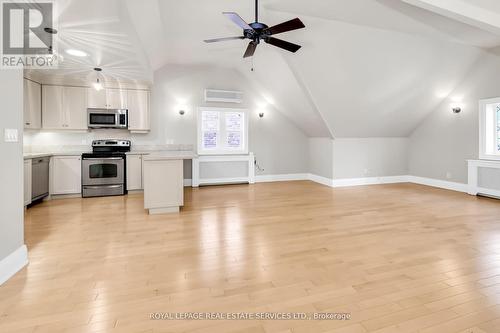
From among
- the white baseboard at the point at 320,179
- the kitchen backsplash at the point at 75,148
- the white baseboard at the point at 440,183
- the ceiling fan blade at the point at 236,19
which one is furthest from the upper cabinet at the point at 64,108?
the white baseboard at the point at 440,183

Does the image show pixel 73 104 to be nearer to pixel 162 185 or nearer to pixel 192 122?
pixel 192 122

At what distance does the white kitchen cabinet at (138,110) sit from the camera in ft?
19.3

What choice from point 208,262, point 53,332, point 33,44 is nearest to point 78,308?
point 53,332

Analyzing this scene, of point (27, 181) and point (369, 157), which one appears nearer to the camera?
point (27, 181)

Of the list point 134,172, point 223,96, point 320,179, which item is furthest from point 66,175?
point 320,179

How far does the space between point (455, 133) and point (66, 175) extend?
857 cm

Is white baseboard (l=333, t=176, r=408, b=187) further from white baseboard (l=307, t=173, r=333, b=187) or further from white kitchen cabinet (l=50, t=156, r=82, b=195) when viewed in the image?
white kitchen cabinet (l=50, t=156, r=82, b=195)

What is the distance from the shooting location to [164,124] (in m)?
6.47

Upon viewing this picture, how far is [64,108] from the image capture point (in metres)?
5.43

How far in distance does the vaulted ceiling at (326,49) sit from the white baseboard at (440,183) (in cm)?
136

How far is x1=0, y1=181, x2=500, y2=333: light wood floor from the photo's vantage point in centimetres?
174

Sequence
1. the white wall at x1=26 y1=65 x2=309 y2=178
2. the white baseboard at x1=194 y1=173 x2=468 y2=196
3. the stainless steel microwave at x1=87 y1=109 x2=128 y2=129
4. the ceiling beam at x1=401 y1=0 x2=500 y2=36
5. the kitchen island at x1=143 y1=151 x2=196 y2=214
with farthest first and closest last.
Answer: the white baseboard at x1=194 y1=173 x2=468 y2=196 → the white wall at x1=26 y1=65 x2=309 y2=178 → the stainless steel microwave at x1=87 y1=109 x2=128 y2=129 → the kitchen island at x1=143 y1=151 x2=196 y2=214 → the ceiling beam at x1=401 y1=0 x2=500 y2=36

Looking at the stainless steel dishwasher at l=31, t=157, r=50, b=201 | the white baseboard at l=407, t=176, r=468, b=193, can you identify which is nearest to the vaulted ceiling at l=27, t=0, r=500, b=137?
the white baseboard at l=407, t=176, r=468, b=193

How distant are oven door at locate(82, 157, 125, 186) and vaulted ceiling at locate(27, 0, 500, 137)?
1.74m
